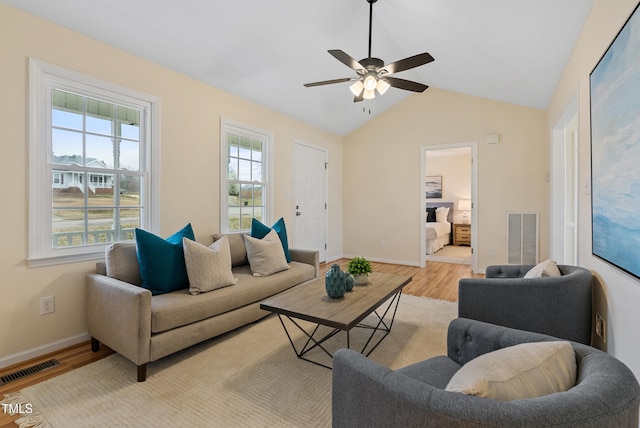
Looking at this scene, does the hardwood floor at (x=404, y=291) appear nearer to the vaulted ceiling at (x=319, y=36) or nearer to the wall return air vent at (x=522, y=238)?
the wall return air vent at (x=522, y=238)

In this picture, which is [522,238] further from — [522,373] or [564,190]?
[522,373]

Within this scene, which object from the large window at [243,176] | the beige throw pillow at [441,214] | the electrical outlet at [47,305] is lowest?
the electrical outlet at [47,305]

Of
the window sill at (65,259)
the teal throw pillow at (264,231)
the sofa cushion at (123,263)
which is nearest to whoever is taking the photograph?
the window sill at (65,259)

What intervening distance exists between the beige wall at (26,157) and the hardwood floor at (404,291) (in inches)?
4.8

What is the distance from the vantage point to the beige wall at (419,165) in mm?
4648

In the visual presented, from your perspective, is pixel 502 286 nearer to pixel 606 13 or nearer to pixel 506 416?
pixel 506 416

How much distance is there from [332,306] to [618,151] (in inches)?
69.9

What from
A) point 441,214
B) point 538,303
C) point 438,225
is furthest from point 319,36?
point 441,214

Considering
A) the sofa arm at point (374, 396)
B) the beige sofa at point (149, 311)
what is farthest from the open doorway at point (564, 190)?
the sofa arm at point (374, 396)

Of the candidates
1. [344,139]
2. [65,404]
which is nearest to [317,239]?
[344,139]

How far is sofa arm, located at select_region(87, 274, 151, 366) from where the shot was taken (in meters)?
1.97

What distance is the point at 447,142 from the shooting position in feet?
17.0

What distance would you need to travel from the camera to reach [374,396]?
3.07 ft

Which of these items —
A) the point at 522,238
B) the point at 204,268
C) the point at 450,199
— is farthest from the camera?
the point at 450,199
